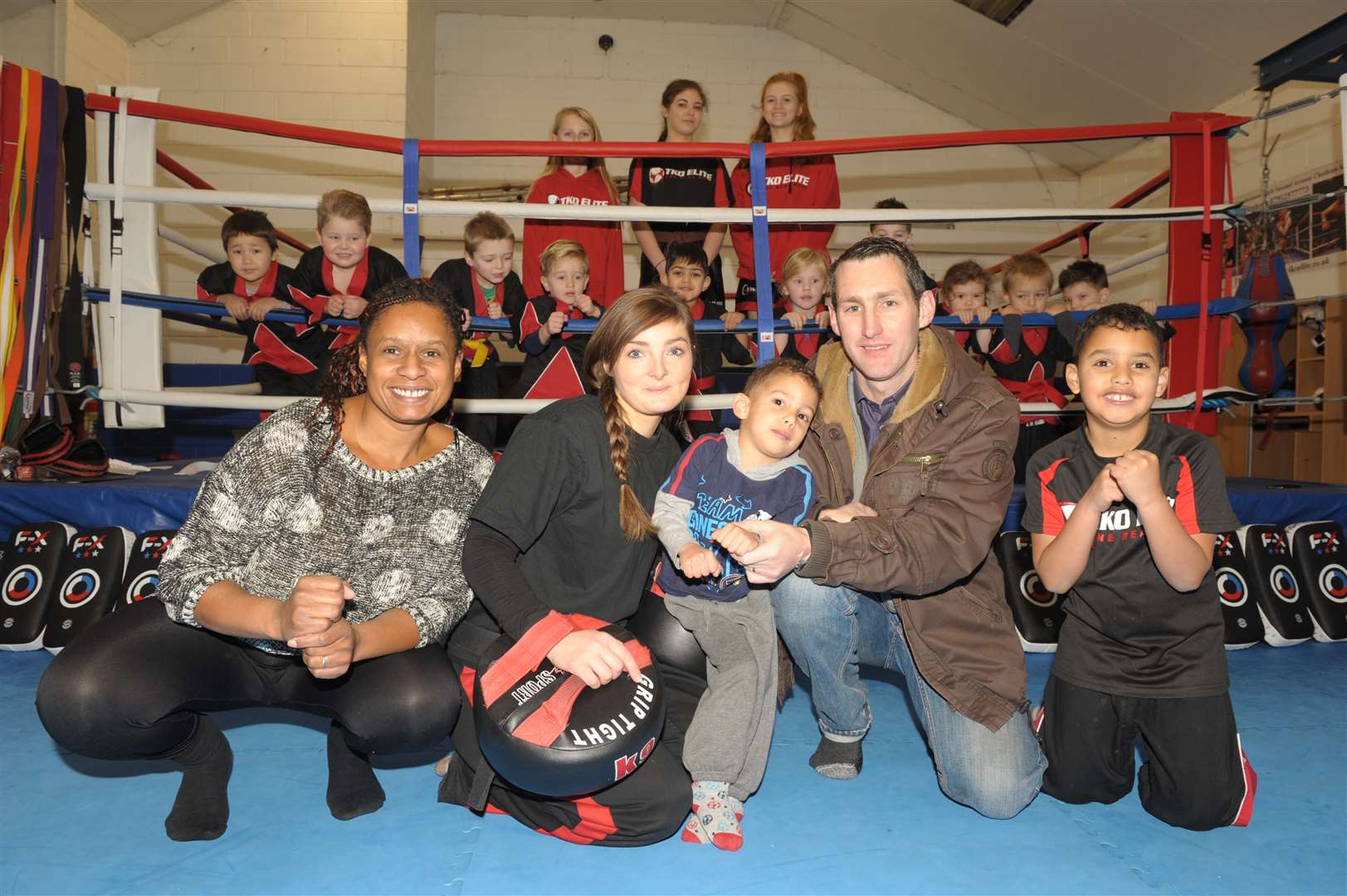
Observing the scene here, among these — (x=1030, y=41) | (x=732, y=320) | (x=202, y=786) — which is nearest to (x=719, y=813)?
(x=202, y=786)

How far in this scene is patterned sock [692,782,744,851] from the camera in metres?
1.57

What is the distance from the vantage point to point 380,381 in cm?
168

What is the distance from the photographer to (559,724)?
4.88ft

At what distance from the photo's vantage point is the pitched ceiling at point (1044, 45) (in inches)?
241

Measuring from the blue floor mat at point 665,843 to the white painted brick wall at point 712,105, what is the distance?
606 cm

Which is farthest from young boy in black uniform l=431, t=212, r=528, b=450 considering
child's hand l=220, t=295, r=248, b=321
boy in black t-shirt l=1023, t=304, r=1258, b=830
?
boy in black t-shirt l=1023, t=304, r=1258, b=830

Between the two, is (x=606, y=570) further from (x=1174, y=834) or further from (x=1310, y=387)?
(x=1310, y=387)

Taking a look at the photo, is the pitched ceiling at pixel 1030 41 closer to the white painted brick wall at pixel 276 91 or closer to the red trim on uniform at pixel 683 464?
the white painted brick wall at pixel 276 91

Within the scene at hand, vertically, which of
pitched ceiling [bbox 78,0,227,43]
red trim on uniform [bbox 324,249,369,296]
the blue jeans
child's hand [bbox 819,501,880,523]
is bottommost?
the blue jeans

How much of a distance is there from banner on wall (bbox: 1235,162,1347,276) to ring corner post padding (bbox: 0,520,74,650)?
21.0 ft

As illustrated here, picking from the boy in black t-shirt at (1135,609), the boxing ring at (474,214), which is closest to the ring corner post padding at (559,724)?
the boy in black t-shirt at (1135,609)

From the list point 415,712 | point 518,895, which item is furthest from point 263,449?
point 518,895

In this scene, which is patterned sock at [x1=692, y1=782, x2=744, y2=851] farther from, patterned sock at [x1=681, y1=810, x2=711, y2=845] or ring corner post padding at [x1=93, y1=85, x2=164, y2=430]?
ring corner post padding at [x1=93, y1=85, x2=164, y2=430]

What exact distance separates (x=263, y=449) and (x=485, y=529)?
47 cm
